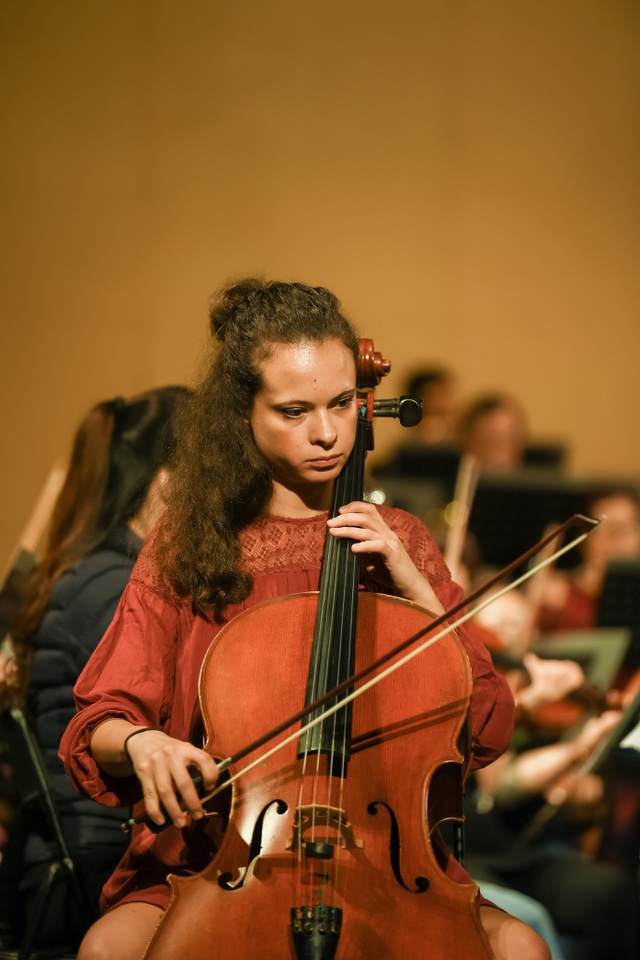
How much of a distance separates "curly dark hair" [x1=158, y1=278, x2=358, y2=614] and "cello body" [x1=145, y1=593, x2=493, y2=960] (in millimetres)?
116

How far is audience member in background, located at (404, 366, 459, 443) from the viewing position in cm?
423

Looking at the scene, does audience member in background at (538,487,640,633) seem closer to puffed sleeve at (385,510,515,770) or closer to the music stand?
the music stand

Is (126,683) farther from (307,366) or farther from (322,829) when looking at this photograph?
(307,366)

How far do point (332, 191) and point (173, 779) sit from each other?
154 inches

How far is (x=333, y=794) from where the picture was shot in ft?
3.63

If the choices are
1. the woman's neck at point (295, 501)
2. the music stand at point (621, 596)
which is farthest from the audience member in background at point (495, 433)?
the woman's neck at point (295, 501)

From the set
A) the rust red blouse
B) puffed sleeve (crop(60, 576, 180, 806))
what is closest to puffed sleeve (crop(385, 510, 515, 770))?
the rust red blouse

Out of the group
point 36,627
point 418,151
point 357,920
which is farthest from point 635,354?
point 357,920

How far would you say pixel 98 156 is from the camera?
4242mm

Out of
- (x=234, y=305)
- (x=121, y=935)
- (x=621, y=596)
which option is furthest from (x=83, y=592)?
(x=621, y=596)

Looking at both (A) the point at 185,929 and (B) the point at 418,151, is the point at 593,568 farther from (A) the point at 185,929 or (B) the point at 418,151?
(A) the point at 185,929

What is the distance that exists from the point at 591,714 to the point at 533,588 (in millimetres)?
779

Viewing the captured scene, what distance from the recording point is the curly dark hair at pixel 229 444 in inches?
52.5

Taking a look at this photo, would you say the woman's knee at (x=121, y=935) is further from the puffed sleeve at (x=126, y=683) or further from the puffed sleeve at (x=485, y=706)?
the puffed sleeve at (x=485, y=706)
